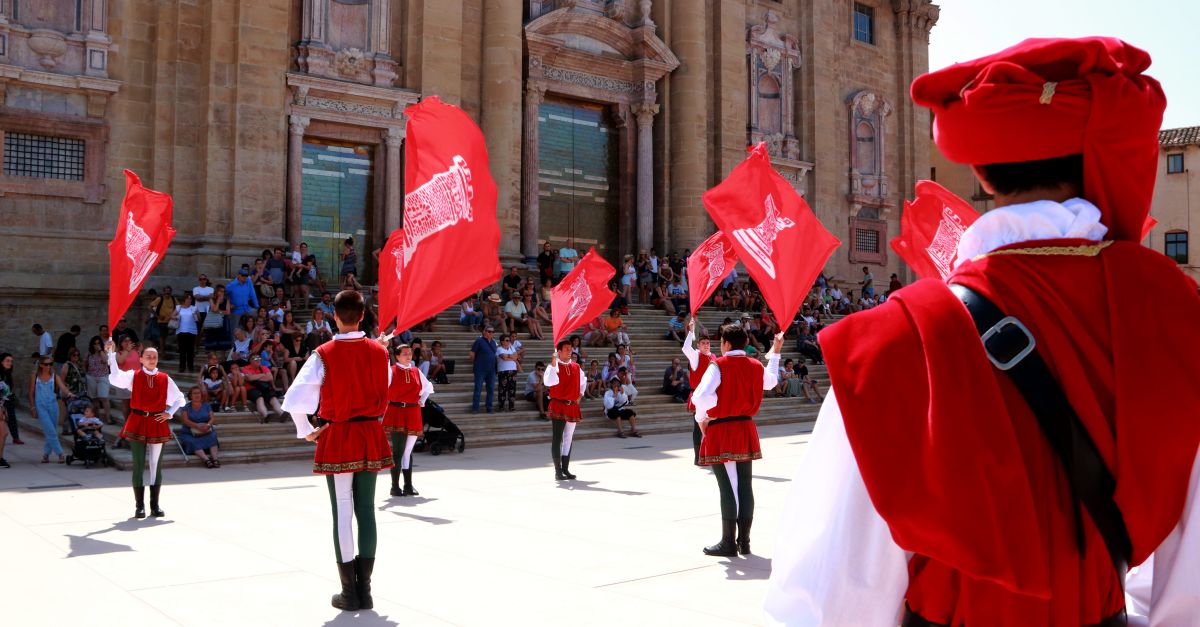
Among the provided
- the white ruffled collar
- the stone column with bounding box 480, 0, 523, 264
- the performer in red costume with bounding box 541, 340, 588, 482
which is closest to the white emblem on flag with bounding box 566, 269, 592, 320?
the performer in red costume with bounding box 541, 340, 588, 482

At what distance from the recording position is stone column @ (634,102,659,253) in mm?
27625

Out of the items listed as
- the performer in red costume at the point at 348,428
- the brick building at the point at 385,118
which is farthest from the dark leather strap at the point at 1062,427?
the brick building at the point at 385,118

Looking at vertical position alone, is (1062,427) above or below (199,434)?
above

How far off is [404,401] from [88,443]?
4.88 m

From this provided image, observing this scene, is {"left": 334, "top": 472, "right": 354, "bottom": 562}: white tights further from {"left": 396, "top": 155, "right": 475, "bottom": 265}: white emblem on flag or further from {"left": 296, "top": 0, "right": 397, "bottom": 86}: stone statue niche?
{"left": 296, "top": 0, "right": 397, "bottom": 86}: stone statue niche

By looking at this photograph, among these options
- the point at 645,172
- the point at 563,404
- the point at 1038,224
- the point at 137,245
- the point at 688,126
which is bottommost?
the point at 563,404

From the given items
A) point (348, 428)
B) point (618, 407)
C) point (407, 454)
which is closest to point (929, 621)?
point (348, 428)

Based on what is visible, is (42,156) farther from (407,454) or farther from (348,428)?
(348,428)

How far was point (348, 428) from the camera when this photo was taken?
6.50 m

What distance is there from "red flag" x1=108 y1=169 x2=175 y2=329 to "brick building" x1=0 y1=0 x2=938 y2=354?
34.4ft

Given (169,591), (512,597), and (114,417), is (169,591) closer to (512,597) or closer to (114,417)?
(512,597)

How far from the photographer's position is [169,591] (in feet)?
21.5

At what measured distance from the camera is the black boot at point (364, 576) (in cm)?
629

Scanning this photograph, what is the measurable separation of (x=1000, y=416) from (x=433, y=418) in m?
13.4
